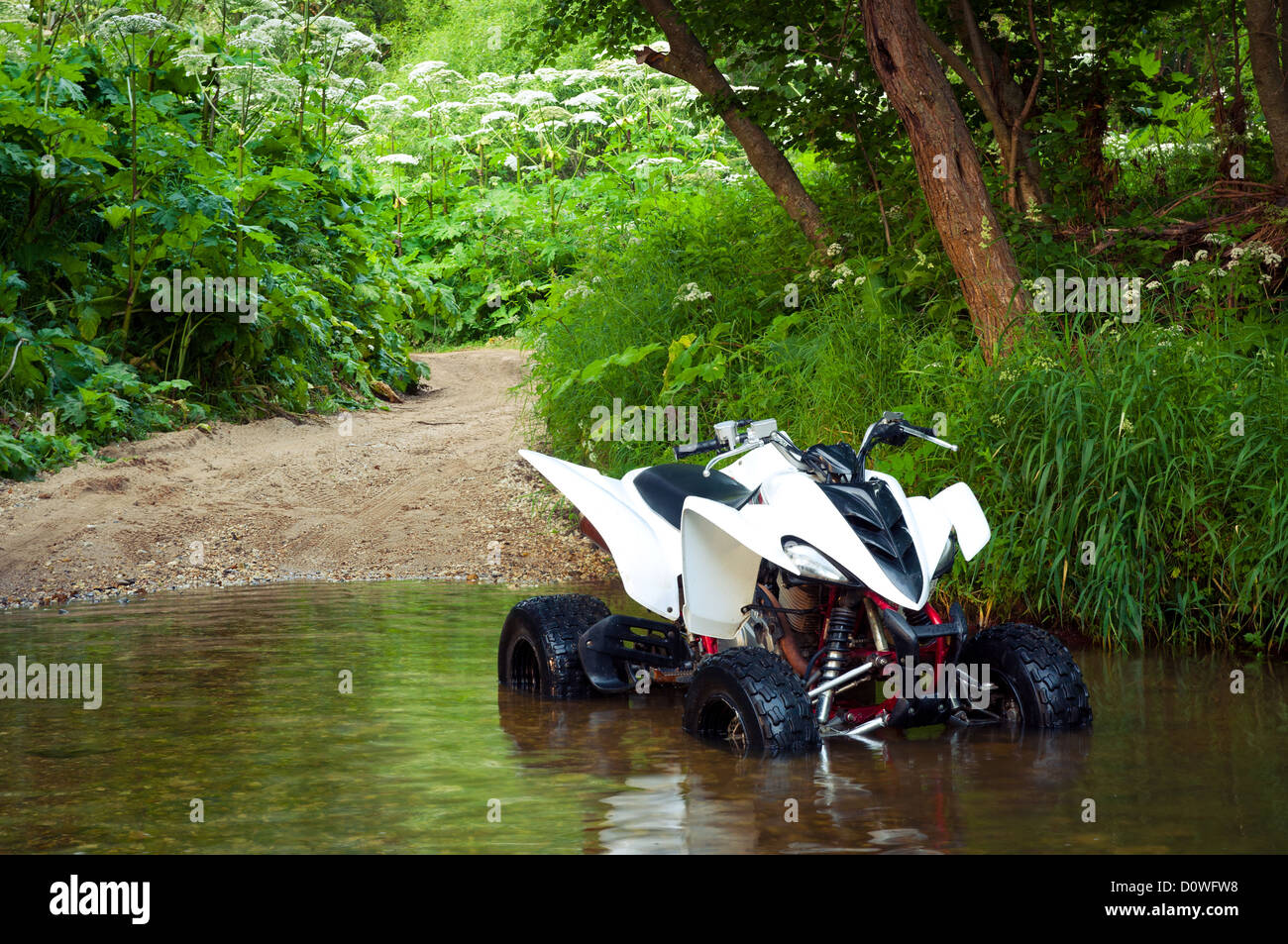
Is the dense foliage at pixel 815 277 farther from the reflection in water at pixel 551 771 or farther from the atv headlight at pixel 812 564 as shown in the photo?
the atv headlight at pixel 812 564

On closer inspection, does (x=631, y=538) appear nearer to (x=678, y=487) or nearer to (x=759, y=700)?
(x=678, y=487)

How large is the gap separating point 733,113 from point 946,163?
2.92 metres

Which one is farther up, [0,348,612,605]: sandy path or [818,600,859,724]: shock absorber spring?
[0,348,612,605]: sandy path

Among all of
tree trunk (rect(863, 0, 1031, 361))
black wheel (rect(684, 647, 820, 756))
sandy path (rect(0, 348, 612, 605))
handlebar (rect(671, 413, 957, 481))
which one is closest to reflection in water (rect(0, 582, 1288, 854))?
black wheel (rect(684, 647, 820, 756))

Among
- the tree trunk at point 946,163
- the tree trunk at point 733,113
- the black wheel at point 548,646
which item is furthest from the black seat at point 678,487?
the tree trunk at point 733,113

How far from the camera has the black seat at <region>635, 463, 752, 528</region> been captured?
5.97 metres

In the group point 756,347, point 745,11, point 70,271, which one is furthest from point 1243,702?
point 70,271

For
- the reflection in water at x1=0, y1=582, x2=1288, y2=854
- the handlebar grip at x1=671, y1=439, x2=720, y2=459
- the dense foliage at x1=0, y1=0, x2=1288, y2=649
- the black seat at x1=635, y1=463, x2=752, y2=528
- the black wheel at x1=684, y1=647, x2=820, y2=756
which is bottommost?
the reflection in water at x1=0, y1=582, x2=1288, y2=854

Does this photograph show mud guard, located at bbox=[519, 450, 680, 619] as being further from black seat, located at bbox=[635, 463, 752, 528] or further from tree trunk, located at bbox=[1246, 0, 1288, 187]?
tree trunk, located at bbox=[1246, 0, 1288, 187]

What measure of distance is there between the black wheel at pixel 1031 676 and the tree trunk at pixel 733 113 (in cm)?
613

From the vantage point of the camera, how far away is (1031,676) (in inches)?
206

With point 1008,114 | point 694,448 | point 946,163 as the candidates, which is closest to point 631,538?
point 694,448

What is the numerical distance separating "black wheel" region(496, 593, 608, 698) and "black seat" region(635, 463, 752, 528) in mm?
676

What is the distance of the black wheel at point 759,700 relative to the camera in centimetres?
486
